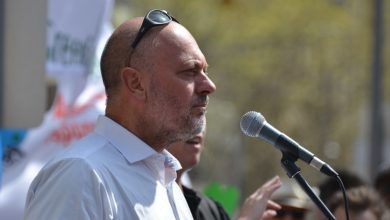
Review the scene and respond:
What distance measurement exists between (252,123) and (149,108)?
0.35 m

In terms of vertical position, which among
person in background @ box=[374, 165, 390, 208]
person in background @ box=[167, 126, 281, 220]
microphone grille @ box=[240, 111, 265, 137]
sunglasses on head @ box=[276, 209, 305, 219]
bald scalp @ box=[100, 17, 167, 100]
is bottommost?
person in background @ box=[374, 165, 390, 208]

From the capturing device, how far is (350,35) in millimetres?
22578

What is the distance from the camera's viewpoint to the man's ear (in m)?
3.30

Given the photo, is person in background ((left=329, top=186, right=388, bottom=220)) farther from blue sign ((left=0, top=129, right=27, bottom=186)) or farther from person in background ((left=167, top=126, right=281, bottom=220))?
blue sign ((left=0, top=129, right=27, bottom=186))

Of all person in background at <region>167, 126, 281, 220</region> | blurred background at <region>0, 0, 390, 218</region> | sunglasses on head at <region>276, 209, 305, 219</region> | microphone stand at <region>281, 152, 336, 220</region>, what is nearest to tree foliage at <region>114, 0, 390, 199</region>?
blurred background at <region>0, 0, 390, 218</region>

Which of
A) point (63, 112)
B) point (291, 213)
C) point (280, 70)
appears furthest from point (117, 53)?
point (280, 70)

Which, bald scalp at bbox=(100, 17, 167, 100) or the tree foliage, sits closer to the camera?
bald scalp at bbox=(100, 17, 167, 100)

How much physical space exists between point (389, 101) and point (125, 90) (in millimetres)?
22667

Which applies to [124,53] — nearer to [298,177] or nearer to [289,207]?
[298,177]

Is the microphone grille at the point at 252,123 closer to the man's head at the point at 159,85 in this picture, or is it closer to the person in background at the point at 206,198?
the man's head at the point at 159,85

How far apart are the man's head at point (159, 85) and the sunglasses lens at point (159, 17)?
0.02 metres

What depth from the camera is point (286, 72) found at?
2416 cm

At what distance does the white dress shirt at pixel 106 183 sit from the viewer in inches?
117

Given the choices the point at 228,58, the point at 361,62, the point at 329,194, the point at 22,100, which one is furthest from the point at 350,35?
the point at 22,100
